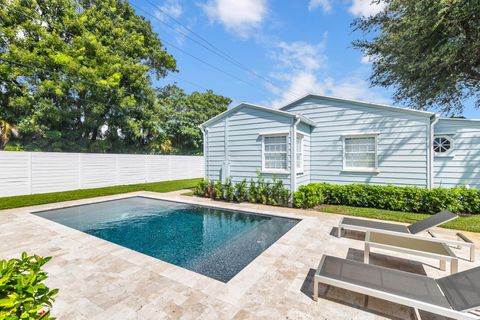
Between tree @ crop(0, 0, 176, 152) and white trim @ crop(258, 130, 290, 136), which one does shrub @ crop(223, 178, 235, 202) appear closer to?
white trim @ crop(258, 130, 290, 136)

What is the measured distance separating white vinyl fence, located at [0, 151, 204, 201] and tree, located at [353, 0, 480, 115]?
659 inches

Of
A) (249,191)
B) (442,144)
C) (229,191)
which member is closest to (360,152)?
(442,144)

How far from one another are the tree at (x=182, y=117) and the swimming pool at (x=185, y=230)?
45.2 ft

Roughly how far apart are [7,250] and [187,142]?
20088mm

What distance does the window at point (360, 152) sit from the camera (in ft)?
32.1

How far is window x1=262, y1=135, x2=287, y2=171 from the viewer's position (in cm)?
956

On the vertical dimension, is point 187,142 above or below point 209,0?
below

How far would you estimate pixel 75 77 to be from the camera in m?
14.6

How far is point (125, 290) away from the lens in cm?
340

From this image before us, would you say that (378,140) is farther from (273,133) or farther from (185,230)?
(185,230)

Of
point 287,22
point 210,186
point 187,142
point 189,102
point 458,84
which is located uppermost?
point 287,22

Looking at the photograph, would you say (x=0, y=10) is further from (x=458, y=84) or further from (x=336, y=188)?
(x=458, y=84)

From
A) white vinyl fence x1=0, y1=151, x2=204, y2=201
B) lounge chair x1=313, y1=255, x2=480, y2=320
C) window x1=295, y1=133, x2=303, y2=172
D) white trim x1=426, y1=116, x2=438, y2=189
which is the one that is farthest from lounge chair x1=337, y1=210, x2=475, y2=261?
white vinyl fence x1=0, y1=151, x2=204, y2=201

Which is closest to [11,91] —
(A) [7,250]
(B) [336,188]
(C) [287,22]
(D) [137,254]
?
(A) [7,250]
